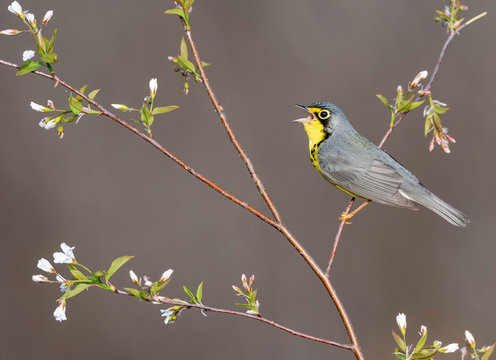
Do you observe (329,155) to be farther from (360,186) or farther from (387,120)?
(387,120)

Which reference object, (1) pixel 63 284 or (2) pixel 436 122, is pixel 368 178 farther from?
(1) pixel 63 284

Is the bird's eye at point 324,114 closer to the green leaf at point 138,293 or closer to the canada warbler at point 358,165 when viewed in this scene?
the canada warbler at point 358,165

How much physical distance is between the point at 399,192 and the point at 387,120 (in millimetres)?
4368

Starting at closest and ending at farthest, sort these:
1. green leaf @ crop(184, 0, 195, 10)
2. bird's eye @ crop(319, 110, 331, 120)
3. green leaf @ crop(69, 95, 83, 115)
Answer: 1. green leaf @ crop(69, 95, 83, 115)
2. green leaf @ crop(184, 0, 195, 10)
3. bird's eye @ crop(319, 110, 331, 120)

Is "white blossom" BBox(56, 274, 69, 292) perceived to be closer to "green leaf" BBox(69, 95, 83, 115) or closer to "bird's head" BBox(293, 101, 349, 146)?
"green leaf" BBox(69, 95, 83, 115)

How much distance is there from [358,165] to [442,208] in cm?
52

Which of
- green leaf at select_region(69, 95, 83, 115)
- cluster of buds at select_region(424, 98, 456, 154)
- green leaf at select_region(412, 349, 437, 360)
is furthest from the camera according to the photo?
cluster of buds at select_region(424, 98, 456, 154)

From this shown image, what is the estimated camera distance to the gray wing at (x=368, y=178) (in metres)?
2.99

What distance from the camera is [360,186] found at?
3031mm

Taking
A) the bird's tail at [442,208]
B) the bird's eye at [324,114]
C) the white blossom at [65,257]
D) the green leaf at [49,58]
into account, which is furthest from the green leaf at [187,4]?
the bird's tail at [442,208]

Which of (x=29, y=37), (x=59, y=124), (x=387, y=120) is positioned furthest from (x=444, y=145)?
(x=29, y=37)

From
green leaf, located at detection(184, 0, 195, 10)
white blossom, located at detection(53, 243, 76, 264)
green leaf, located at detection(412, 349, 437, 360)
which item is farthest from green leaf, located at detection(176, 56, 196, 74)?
green leaf, located at detection(412, 349, 437, 360)

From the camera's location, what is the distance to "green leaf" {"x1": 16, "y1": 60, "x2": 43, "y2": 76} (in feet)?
5.57

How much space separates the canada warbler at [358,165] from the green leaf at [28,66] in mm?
1589
